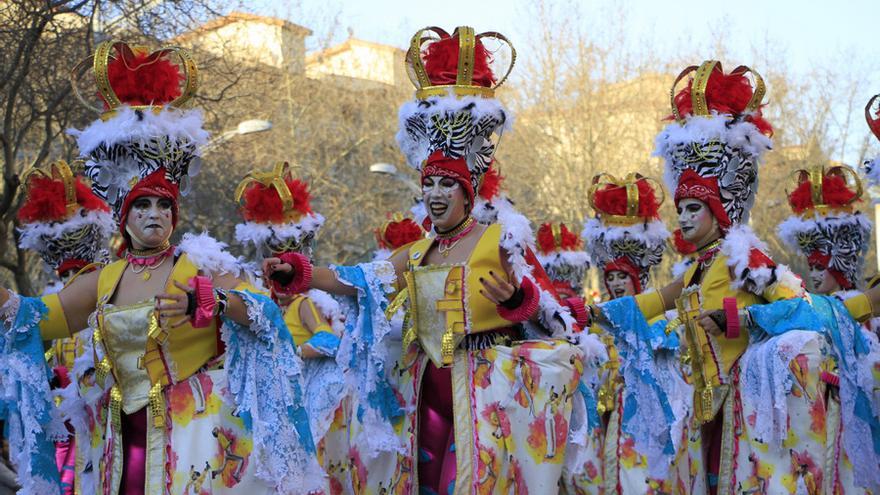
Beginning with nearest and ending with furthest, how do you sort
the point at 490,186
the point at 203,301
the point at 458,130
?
the point at 203,301, the point at 458,130, the point at 490,186

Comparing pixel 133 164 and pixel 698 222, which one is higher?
pixel 133 164

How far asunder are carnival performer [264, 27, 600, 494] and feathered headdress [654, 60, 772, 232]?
4.07 ft

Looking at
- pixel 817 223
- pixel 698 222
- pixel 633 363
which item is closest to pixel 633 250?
pixel 817 223

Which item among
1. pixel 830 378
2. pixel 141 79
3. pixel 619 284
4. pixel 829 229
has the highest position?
pixel 141 79

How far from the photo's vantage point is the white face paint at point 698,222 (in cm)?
743

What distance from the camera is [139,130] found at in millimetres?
6262

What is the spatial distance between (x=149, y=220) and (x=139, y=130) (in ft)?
1.44

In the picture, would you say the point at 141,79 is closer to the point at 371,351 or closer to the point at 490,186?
the point at 371,351

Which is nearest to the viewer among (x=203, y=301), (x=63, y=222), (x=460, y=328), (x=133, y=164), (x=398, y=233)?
(x=203, y=301)

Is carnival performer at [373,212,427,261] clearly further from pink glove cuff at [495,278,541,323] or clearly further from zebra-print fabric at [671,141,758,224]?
pink glove cuff at [495,278,541,323]

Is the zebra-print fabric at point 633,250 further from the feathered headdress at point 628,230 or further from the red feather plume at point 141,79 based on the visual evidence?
the red feather plume at point 141,79

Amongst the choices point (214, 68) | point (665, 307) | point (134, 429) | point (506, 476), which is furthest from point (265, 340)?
point (214, 68)

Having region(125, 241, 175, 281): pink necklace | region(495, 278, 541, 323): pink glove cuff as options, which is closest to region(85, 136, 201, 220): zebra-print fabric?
region(125, 241, 175, 281): pink necklace

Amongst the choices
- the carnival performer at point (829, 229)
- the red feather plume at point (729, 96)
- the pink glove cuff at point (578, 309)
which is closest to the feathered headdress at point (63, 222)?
the pink glove cuff at point (578, 309)
